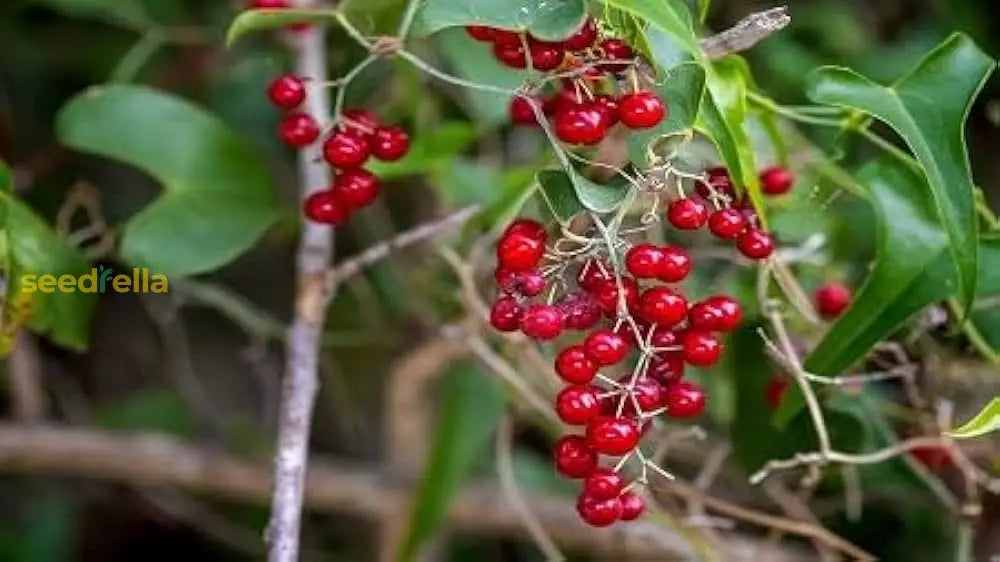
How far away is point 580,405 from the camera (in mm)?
627

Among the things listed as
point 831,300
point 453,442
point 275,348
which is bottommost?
point 275,348

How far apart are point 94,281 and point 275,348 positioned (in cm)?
54

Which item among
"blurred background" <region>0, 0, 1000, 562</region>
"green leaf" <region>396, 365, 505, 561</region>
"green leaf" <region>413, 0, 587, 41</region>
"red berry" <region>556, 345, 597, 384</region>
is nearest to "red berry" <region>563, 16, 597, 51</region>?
"green leaf" <region>413, 0, 587, 41</region>

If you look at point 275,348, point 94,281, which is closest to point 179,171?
point 94,281

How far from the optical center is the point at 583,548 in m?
1.11

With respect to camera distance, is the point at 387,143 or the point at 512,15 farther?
the point at 387,143

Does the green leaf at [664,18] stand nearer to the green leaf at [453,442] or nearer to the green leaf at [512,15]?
the green leaf at [512,15]

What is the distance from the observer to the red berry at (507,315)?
2.09 ft

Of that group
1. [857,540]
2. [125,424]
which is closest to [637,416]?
[857,540]

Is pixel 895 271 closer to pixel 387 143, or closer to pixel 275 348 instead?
pixel 387 143

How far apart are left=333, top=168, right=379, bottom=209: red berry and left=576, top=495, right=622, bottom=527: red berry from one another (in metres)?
0.20

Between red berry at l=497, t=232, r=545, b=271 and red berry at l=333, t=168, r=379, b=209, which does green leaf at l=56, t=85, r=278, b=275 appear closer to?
red berry at l=333, t=168, r=379, b=209

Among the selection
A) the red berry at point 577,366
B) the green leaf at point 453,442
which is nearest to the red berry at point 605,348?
the red berry at point 577,366

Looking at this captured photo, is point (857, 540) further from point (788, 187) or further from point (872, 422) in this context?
point (788, 187)
